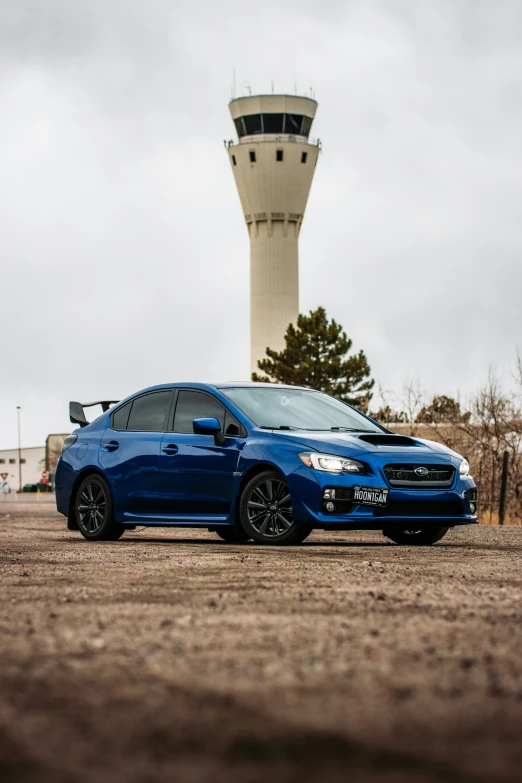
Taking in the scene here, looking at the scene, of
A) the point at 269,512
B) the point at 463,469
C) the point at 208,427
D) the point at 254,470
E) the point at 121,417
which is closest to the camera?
the point at 269,512

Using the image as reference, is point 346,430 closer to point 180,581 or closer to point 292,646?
point 180,581

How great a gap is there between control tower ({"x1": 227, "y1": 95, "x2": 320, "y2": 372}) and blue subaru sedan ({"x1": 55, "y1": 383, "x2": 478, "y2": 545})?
72.0 meters

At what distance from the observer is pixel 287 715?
11.8 ft

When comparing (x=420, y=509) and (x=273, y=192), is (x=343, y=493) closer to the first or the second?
(x=420, y=509)

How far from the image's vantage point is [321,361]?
236 ft

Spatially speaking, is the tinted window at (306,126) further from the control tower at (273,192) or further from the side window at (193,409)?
the side window at (193,409)

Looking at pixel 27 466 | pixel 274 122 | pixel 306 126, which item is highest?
pixel 306 126

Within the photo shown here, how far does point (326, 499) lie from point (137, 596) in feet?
15.8

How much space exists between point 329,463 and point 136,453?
2.57 metres

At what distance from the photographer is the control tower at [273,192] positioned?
280ft

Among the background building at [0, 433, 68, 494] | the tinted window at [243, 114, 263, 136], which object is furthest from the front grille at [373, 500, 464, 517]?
the background building at [0, 433, 68, 494]

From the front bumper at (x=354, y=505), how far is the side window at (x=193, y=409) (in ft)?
5.49

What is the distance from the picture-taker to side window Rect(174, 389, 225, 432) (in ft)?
43.0

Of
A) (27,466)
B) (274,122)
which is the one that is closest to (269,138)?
(274,122)
